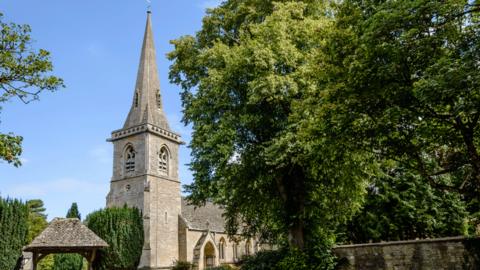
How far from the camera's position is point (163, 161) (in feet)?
119

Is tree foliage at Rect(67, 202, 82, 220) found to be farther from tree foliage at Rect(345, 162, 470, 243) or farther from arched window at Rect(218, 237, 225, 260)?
tree foliage at Rect(345, 162, 470, 243)

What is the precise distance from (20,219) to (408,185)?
782 inches

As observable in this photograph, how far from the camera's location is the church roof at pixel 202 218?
37.8 m

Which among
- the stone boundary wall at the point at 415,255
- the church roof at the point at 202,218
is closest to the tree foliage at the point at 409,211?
the stone boundary wall at the point at 415,255

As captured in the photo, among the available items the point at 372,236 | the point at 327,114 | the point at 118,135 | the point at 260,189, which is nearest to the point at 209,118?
the point at 260,189

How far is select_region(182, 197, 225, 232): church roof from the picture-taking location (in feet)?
124

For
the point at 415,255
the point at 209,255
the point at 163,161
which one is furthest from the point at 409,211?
the point at 209,255

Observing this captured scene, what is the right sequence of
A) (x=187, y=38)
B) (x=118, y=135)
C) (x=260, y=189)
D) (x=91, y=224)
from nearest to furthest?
(x=260, y=189)
(x=187, y=38)
(x=91, y=224)
(x=118, y=135)

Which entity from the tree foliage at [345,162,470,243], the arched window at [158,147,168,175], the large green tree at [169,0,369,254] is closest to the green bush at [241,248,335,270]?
the large green tree at [169,0,369,254]

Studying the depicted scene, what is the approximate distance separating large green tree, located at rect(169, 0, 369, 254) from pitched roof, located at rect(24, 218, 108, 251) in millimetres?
9499

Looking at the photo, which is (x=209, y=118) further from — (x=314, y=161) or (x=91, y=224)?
(x=91, y=224)

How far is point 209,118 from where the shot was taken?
1537 centimetres

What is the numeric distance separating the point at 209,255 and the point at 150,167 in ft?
36.9

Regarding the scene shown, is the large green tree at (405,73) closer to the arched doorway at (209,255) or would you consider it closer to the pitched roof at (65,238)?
the pitched roof at (65,238)
